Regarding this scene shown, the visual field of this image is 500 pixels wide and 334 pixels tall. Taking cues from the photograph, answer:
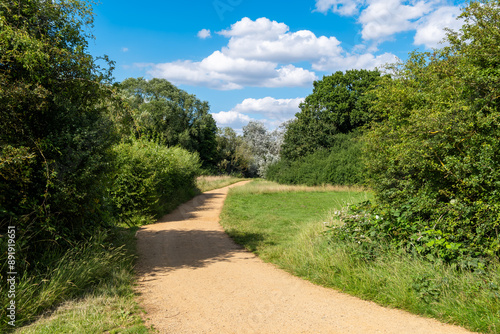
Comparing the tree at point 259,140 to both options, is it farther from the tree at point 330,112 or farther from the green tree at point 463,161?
the green tree at point 463,161

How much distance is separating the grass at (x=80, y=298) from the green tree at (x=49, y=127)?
2.02ft

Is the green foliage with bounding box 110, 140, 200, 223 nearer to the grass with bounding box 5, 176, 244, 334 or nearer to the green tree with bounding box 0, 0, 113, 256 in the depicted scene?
the green tree with bounding box 0, 0, 113, 256

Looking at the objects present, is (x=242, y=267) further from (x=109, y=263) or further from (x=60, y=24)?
(x=60, y=24)

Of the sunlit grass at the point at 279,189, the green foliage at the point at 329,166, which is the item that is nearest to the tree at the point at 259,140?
the green foliage at the point at 329,166

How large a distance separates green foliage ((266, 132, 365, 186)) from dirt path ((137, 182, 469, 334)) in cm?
2211

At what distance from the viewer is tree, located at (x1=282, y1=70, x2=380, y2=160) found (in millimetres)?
37344

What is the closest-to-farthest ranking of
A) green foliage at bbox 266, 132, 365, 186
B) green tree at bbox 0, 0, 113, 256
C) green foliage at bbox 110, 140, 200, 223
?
green tree at bbox 0, 0, 113, 256
green foliage at bbox 110, 140, 200, 223
green foliage at bbox 266, 132, 365, 186

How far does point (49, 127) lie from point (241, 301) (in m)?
4.53

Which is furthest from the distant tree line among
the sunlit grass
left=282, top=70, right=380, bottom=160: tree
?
left=282, top=70, right=380, bottom=160: tree

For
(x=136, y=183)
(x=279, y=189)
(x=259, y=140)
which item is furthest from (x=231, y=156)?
(x=136, y=183)

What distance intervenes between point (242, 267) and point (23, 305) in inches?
164

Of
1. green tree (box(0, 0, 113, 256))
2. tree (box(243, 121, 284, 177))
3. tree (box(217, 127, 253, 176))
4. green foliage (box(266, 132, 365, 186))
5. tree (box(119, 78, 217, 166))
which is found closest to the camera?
green tree (box(0, 0, 113, 256))

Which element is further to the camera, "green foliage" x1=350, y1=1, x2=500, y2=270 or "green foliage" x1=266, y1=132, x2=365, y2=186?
"green foliage" x1=266, y1=132, x2=365, y2=186

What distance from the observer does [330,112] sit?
126ft
